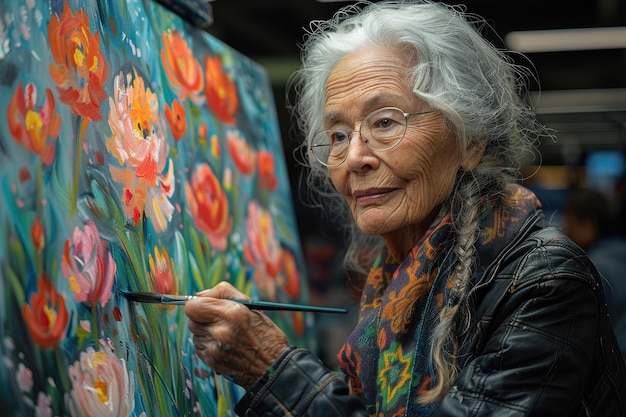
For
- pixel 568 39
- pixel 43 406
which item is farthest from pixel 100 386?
pixel 568 39

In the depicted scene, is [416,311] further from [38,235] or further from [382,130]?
[38,235]

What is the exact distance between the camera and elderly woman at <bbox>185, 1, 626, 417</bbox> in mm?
1387

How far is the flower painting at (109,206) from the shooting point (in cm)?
126

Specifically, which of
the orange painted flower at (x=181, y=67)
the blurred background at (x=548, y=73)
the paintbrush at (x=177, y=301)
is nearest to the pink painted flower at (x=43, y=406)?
the paintbrush at (x=177, y=301)

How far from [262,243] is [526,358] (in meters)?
1.09

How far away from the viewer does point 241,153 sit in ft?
7.49

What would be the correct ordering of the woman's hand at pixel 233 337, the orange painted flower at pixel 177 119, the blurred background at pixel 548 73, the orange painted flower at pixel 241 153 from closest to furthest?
the woman's hand at pixel 233 337 → the orange painted flower at pixel 177 119 → the orange painted flower at pixel 241 153 → the blurred background at pixel 548 73

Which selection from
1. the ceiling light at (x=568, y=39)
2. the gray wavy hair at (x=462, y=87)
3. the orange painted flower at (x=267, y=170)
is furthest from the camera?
the ceiling light at (x=568, y=39)

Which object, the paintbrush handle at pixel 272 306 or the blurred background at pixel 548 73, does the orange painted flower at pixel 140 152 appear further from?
the blurred background at pixel 548 73

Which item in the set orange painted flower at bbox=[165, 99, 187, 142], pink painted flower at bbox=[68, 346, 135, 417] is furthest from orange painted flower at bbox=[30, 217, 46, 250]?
orange painted flower at bbox=[165, 99, 187, 142]

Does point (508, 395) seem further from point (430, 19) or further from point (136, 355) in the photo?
point (430, 19)

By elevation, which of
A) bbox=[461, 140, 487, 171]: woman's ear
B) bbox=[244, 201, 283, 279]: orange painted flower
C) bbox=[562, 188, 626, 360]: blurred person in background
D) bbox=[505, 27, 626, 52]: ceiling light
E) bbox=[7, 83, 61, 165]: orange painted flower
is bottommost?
bbox=[562, 188, 626, 360]: blurred person in background

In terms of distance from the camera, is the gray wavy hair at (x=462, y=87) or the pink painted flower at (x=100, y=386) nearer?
the pink painted flower at (x=100, y=386)

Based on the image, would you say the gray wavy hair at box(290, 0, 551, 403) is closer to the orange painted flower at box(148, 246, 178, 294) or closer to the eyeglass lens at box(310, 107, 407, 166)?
the eyeglass lens at box(310, 107, 407, 166)
